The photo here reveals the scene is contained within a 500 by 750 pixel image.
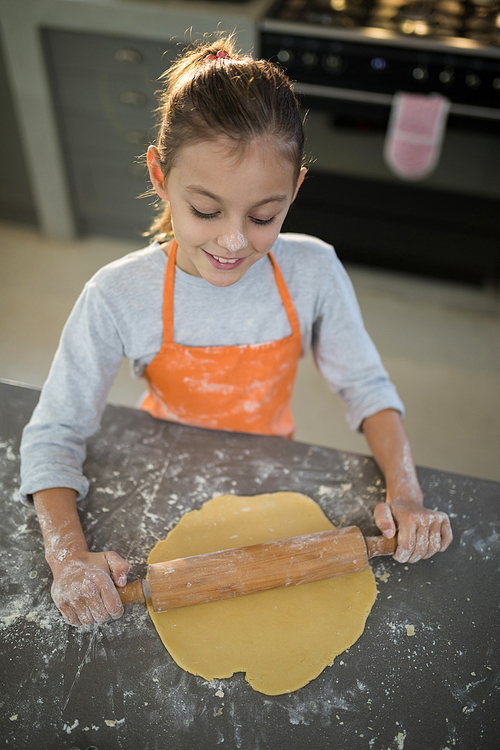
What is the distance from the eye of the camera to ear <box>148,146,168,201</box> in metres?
0.87

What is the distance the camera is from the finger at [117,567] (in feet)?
2.59

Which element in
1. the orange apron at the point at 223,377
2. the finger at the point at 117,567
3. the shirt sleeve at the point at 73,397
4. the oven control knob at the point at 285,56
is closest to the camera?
the finger at the point at 117,567

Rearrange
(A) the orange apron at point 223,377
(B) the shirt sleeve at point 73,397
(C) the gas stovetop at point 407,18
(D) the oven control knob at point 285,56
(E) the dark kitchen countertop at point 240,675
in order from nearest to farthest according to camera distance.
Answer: (E) the dark kitchen countertop at point 240,675 < (B) the shirt sleeve at point 73,397 < (A) the orange apron at point 223,377 < (C) the gas stovetop at point 407,18 < (D) the oven control knob at point 285,56

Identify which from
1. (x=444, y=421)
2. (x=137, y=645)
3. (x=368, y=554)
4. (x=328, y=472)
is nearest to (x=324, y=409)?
(x=444, y=421)

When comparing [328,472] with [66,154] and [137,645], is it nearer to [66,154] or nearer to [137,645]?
[137,645]

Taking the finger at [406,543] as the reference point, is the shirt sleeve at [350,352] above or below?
above

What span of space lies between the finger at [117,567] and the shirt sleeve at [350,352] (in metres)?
0.50

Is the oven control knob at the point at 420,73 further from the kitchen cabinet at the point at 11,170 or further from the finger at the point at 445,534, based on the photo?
the finger at the point at 445,534

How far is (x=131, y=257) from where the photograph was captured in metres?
1.00

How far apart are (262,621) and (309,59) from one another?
2.10m

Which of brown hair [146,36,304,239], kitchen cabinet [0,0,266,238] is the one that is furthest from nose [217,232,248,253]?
kitchen cabinet [0,0,266,238]

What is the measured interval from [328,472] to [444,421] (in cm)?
132

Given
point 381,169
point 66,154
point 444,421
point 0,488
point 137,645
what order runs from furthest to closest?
1. point 66,154
2. point 381,169
3. point 444,421
4. point 0,488
5. point 137,645

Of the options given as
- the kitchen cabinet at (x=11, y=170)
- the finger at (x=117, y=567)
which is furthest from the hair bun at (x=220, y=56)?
the kitchen cabinet at (x=11, y=170)
